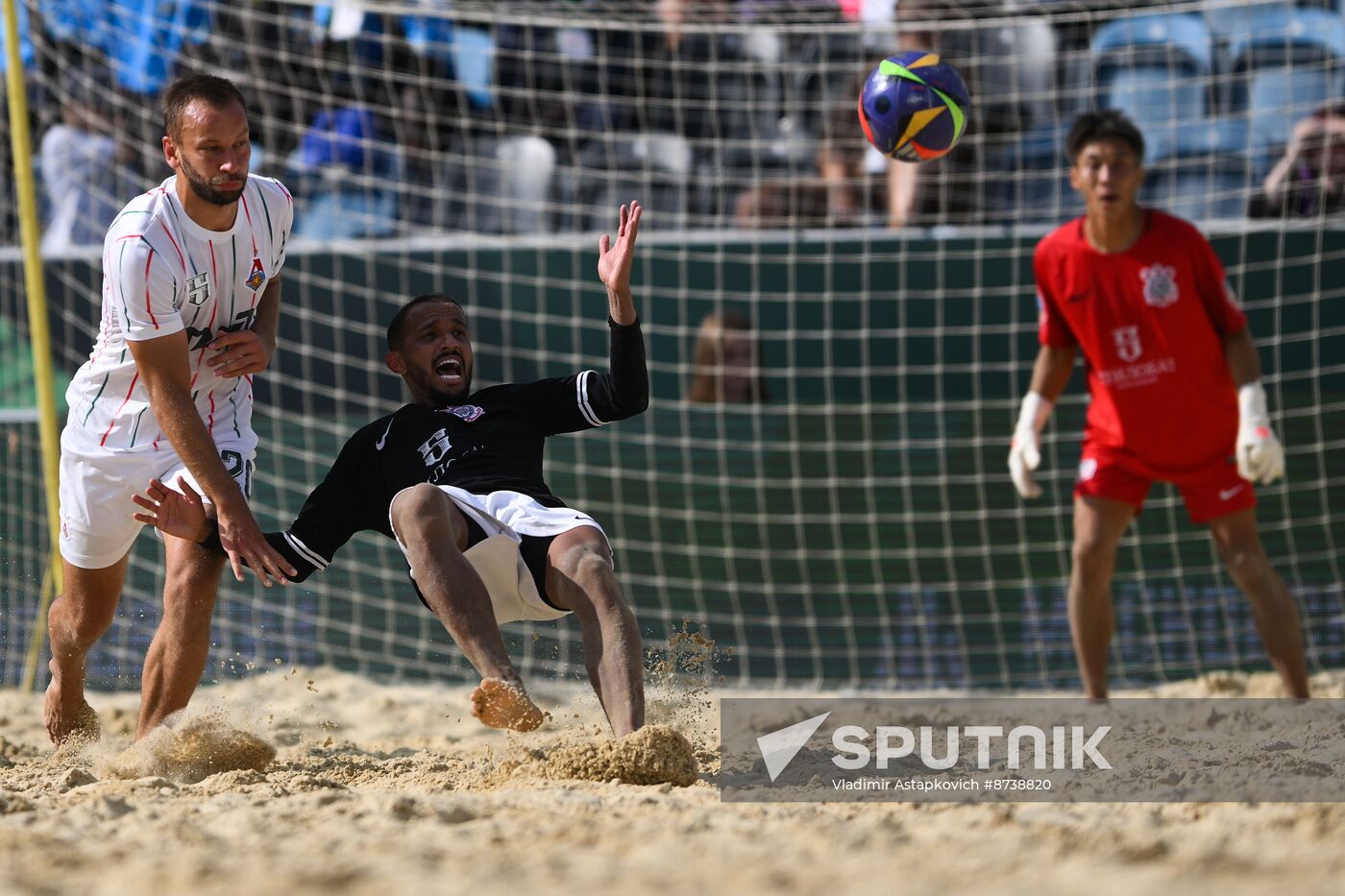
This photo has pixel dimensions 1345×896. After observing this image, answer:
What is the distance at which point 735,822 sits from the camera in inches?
118

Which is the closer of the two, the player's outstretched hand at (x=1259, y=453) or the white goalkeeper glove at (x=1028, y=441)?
the player's outstretched hand at (x=1259, y=453)

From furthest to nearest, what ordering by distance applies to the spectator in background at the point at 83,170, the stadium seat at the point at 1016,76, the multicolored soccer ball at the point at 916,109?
1. the spectator in background at the point at 83,170
2. the stadium seat at the point at 1016,76
3. the multicolored soccer ball at the point at 916,109

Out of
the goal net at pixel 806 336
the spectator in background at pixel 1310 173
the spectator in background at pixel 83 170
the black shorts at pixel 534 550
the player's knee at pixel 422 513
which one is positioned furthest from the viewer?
the spectator in background at pixel 83 170

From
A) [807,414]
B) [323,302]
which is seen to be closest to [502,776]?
[807,414]

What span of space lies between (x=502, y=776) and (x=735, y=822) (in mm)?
1001

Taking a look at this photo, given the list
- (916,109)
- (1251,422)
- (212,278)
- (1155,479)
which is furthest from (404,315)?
(1251,422)

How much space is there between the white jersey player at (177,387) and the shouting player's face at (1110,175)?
260cm

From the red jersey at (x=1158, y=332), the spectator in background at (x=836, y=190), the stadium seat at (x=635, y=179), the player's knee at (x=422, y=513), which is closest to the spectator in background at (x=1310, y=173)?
the spectator in background at (x=836, y=190)

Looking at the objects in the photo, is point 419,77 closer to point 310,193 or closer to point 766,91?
point 310,193

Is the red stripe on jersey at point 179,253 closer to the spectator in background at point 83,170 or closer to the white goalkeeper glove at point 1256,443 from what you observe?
the white goalkeeper glove at point 1256,443

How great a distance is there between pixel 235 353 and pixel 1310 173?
546 centimetres

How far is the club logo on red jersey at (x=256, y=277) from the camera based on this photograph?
4.33 meters

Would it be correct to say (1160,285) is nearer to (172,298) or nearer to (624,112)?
(172,298)

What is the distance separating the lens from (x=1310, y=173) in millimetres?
7352
